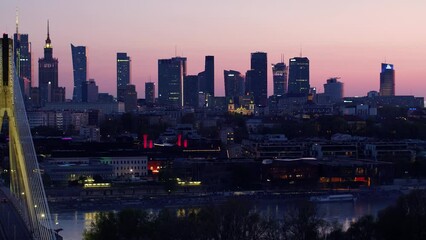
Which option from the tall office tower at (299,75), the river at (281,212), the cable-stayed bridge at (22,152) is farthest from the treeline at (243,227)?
the tall office tower at (299,75)

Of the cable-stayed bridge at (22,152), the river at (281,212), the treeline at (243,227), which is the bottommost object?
the river at (281,212)

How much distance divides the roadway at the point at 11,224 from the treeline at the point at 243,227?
77 centimetres

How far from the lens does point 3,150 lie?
2392 cm

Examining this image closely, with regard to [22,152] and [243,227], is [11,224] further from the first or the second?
[22,152]

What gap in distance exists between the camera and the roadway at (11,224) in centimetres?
995

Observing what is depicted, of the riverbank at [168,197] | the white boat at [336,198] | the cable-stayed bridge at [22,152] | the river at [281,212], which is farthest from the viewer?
the white boat at [336,198]

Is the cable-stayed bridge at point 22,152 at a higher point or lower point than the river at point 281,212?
higher

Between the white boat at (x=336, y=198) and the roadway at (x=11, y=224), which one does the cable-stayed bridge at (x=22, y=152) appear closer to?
the roadway at (x=11, y=224)

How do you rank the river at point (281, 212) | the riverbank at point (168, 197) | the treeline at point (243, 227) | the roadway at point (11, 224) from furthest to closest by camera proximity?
the riverbank at point (168, 197) < the river at point (281, 212) < the treeline at point (243, 227) < the roadway at point (11, 224)

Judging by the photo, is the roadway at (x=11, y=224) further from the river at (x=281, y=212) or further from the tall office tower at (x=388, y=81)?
the tall office tower at (x=388, y=81)

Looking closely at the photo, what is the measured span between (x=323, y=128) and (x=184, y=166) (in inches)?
599

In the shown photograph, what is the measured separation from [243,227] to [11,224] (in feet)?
7.83

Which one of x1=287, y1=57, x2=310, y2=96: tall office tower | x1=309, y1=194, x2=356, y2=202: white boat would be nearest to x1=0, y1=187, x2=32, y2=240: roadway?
x1=309, y1=194, x2=356, y2=202: white boat

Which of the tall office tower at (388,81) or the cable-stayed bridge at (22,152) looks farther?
the tall office tower at (388,81)
